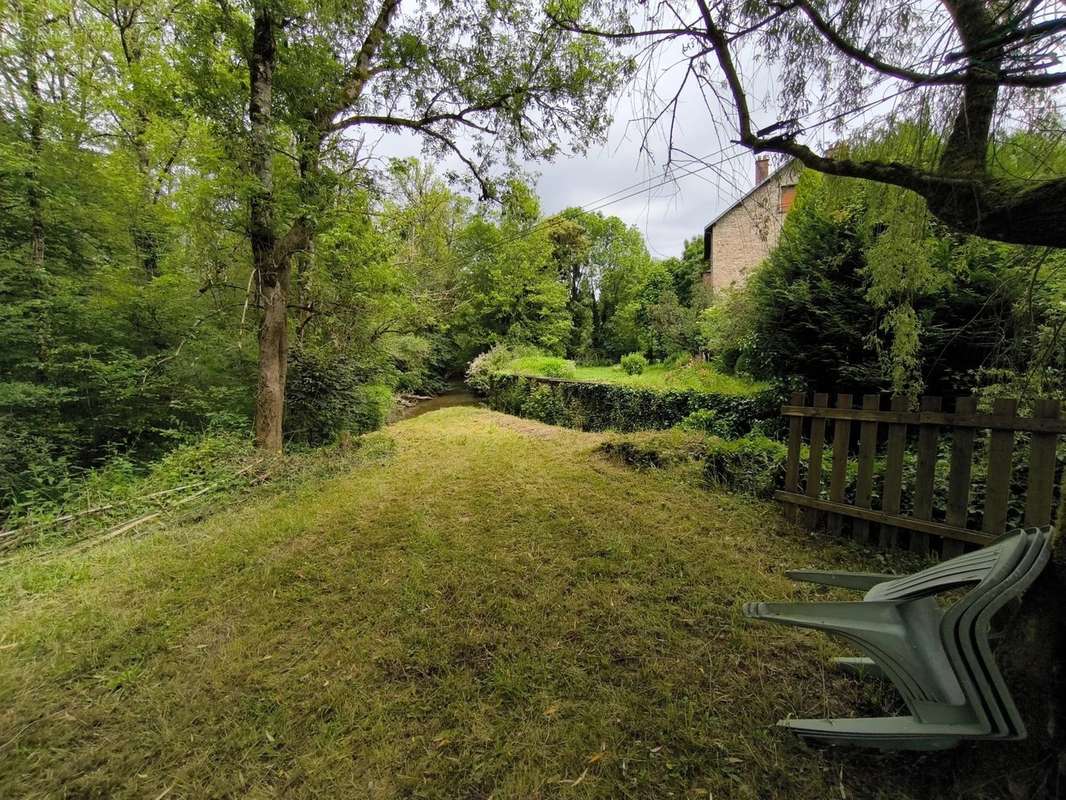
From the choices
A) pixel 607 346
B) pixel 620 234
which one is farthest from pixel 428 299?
pixel 620 234

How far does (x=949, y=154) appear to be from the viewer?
1.48 meters

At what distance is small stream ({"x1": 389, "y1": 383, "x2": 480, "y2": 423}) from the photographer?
1327 cm

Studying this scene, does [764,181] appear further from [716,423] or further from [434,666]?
[716,423]

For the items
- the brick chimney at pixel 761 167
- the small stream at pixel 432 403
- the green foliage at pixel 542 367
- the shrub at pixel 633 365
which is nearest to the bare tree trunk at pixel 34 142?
the small stream at pixel 432 403

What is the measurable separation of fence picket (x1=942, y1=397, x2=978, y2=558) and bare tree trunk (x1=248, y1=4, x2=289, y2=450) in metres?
7.10

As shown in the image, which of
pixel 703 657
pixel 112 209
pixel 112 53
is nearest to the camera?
pixel 703 657

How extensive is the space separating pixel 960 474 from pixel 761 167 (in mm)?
2195

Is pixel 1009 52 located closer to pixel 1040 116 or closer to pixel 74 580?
pixel 1040 116

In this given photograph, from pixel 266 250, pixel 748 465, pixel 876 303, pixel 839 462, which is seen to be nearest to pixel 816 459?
pixel 839 462

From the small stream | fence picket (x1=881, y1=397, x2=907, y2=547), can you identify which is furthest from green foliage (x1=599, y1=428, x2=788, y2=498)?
the small stream

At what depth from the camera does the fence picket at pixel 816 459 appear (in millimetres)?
3141

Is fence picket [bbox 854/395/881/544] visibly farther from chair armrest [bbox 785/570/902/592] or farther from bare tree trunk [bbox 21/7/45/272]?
bare tree trunk [bbox 21/7/45/272]

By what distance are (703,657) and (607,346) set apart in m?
22.4

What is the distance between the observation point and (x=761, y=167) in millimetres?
2031
